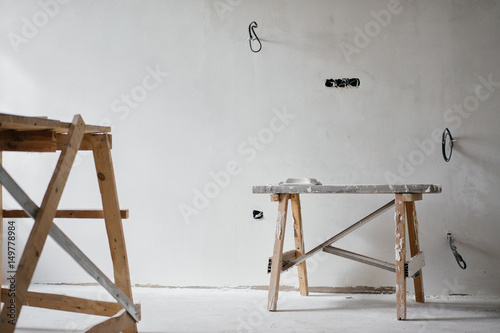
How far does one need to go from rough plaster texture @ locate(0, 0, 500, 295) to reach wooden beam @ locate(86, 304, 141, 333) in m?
1.30

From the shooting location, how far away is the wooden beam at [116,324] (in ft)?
6.64

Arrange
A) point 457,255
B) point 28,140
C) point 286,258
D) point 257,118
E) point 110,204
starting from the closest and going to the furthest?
point 28,140
point 110,204
point 286,258
point 457,255
point 257,118

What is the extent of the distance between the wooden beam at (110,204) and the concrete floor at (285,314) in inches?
16.9

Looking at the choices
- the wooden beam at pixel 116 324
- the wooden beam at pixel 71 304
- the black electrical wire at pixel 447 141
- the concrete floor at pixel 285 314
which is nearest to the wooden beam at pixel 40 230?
the wooden beam at pixel 116 324

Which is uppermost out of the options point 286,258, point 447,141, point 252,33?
point 252,33

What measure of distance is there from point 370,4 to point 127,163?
2.04 m

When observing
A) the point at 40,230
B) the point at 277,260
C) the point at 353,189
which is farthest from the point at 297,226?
the point at 40,230

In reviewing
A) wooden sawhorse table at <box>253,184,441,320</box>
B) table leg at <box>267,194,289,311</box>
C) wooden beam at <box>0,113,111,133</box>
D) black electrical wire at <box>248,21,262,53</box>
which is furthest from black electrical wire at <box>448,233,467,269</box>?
wooden beam at <box>0,113,111,133</box>

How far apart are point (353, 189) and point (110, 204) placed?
51.1 inches

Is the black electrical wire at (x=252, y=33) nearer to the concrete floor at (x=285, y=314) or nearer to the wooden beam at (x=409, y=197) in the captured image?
the wooden beam at (x=409, y=197)

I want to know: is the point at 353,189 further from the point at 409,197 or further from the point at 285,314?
the point at 285,314

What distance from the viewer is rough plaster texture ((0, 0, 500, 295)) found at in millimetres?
3271

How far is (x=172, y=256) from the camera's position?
3578mm

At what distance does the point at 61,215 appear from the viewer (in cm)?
229
